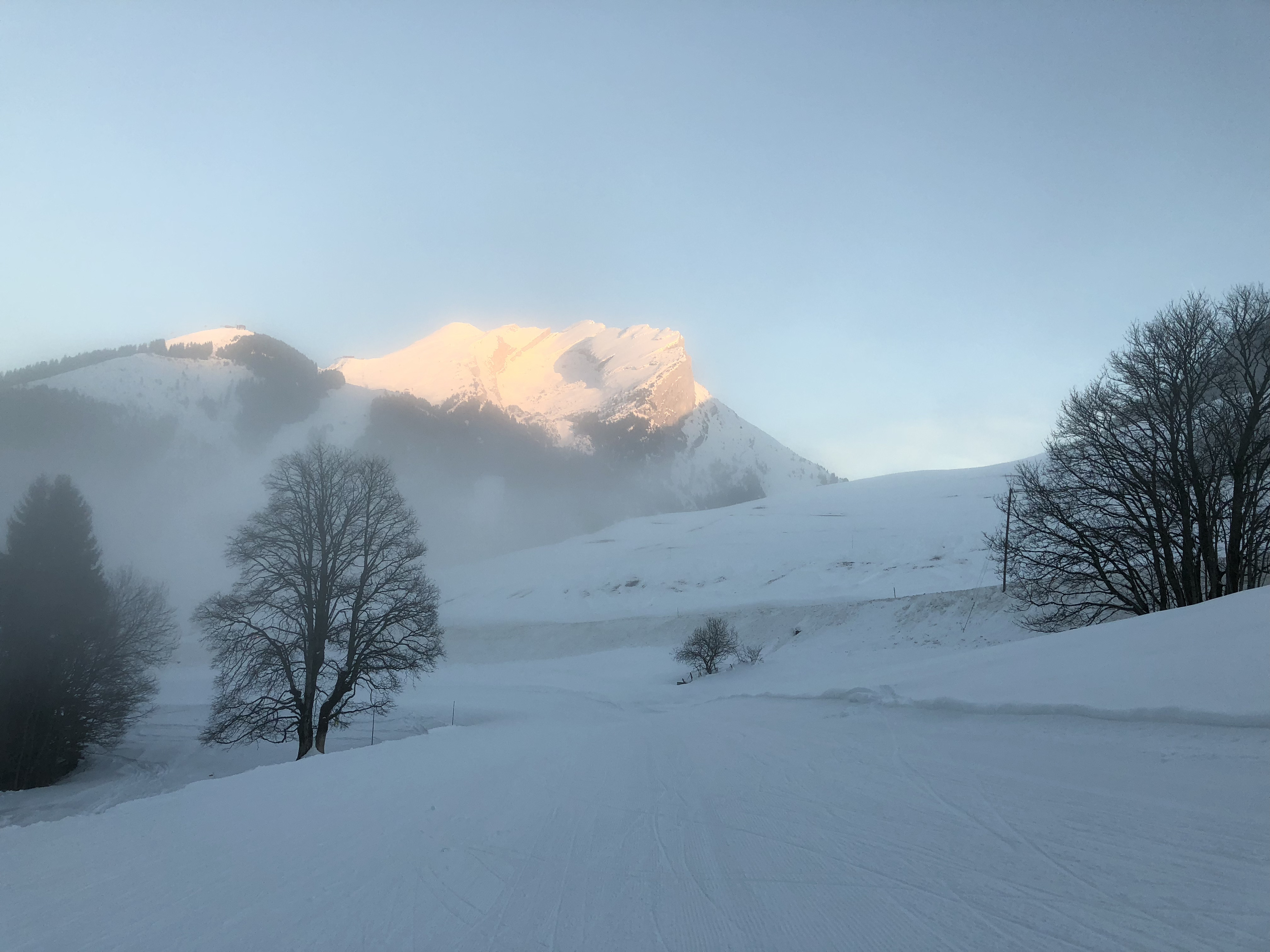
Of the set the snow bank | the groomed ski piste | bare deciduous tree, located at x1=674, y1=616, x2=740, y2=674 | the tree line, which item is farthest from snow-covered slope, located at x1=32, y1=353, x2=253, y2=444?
the snow bank

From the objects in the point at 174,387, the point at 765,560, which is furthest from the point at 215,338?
the point at 765,560

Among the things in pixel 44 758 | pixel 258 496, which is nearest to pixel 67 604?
pixel 44 758

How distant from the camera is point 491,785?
20.2 ft

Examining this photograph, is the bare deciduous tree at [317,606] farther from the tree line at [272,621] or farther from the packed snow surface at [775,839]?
the packed snow surface at [775,839]

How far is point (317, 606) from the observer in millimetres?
12586

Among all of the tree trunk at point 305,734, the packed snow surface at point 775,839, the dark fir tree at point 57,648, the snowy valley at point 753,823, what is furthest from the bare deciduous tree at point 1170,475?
the dark fir tree at point 57,648

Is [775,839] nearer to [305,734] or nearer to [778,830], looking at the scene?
[778,830]

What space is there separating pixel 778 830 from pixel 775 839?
20cm

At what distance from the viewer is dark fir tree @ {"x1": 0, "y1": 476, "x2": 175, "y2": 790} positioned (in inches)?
579

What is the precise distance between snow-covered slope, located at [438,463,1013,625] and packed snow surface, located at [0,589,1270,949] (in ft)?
116

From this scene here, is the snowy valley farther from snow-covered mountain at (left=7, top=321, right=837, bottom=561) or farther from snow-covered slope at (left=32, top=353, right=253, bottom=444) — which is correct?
snow-covered slope at (left=32, top=353, right=253, bottom=444)

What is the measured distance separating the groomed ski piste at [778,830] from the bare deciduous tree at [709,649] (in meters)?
17.2

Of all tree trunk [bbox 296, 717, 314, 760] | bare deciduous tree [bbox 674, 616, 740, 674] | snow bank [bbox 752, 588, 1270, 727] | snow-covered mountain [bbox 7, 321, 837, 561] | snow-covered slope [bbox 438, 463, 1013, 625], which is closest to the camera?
snow bank [bbox 752, 588, 1270, 727]

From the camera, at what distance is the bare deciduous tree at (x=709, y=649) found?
1107 inches
